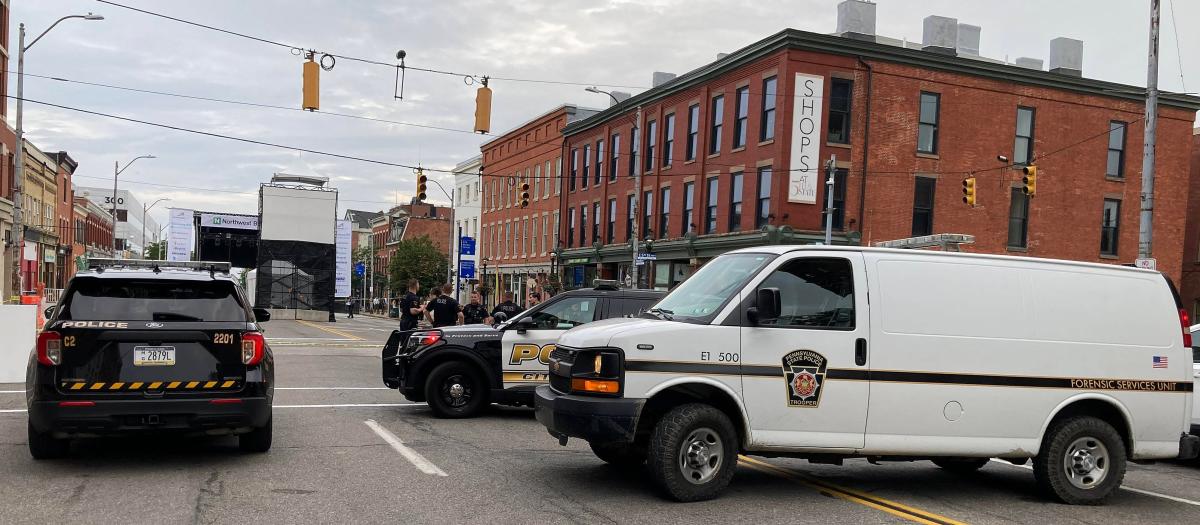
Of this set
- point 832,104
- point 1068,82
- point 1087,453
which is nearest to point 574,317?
point 1087,453

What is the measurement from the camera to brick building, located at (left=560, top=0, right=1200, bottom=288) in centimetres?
3111

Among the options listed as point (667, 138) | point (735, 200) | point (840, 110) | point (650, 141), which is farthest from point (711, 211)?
point (650, 141)

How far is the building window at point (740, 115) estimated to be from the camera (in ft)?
110

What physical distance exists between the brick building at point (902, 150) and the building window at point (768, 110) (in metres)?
0.07

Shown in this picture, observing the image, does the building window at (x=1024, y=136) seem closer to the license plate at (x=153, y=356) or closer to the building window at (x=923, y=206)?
the building window at (x=923, y=206)

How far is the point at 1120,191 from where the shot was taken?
1393 inches

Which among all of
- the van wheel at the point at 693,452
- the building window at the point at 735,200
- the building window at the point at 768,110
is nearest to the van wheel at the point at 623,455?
the van wheel at the point at 693,452

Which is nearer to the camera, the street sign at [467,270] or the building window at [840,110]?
the building window at [840,110]

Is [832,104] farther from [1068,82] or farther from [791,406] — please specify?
[791,406]

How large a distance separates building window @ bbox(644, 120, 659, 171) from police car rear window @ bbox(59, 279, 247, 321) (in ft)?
108

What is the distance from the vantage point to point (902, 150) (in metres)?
32.1

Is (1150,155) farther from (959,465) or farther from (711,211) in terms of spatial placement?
(711,211)

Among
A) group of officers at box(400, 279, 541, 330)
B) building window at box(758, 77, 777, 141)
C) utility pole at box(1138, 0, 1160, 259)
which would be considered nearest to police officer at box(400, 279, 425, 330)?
group of officers at box(400, 279, 541, 330)

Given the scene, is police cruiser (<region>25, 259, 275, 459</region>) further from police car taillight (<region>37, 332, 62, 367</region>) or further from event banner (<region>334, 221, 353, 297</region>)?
event banner (<region>334, 221, 353, 297</region>)
